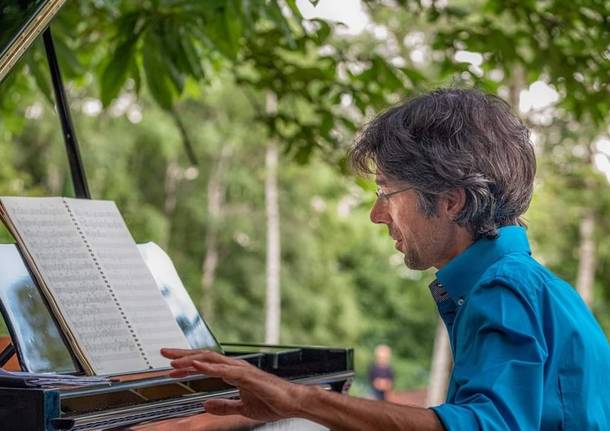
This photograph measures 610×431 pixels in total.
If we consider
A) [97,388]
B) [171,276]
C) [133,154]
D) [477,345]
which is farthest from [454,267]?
[133,154]

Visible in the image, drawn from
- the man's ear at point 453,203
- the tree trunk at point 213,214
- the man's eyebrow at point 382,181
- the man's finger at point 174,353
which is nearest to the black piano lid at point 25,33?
the man's finger at point 174,353

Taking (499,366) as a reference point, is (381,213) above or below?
above

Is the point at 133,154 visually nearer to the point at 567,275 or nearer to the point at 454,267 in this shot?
the point at 567,275

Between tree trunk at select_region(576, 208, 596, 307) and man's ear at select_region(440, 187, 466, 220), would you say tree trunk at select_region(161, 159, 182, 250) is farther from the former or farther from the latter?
man's ear at select_region(440, 187, 466, 220)

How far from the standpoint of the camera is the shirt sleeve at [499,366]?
1.61m

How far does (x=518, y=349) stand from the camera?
165cm

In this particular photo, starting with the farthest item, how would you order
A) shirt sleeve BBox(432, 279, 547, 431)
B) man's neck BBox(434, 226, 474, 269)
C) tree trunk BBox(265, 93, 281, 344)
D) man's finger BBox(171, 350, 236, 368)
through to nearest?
tree trunk BBox(265, 93, 281, 344) → man's neck BBox(434, 226, 474, 269) → man's finger BBox(171, 350, 236, 368) → shirt sleeve BBox(432, 279, 547, 431)

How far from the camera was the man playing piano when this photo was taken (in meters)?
1.64

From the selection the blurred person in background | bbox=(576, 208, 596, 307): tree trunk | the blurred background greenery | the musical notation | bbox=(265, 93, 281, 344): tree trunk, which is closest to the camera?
the musical notation

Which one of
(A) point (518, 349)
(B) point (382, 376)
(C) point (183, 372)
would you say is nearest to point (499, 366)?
(A) point (518, 349)

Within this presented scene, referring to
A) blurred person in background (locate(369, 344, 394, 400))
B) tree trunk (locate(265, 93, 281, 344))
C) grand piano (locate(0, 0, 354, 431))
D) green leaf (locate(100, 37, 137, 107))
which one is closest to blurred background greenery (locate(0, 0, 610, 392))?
tree trunk (locate(265, 93, 281, 344))

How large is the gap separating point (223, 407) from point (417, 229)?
1.61 feet

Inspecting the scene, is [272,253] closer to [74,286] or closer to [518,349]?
[74,286]

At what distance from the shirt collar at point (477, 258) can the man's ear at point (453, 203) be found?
0.21ft
